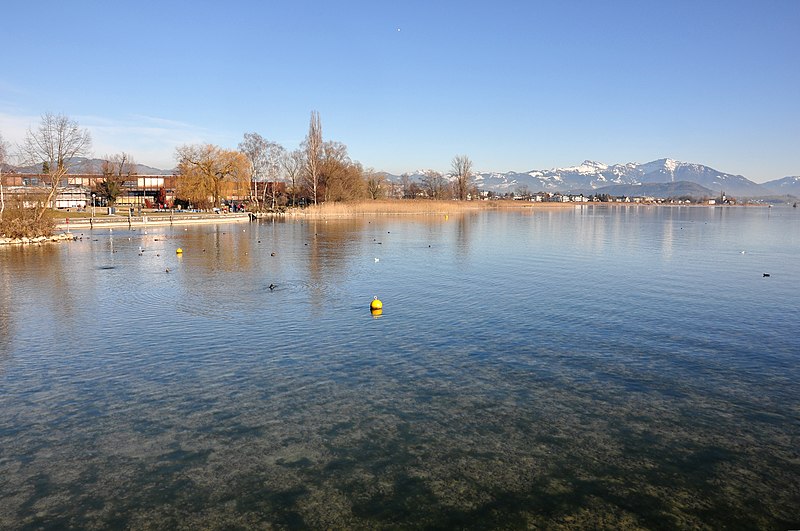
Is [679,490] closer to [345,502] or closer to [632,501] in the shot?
[632,501]

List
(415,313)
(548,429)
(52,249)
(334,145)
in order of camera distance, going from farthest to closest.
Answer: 1. (334,145)
2. (52,249)
3. (415,313)
4. (548,429)

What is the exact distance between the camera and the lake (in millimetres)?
6574

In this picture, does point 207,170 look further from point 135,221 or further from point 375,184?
point 375,184

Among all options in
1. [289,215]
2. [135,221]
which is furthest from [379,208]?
[135,221]

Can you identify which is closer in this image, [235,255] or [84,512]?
[84,512]

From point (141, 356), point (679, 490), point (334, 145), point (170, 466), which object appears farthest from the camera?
point (334, 145)

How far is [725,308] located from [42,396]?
64.7ft

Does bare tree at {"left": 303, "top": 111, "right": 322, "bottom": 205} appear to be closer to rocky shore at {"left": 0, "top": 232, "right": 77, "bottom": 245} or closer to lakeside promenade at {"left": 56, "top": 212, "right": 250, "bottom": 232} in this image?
lakeside promenade at {"left": 56, "top": 212, "right": 250, "bottom": 232}

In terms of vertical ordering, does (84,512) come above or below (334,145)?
below

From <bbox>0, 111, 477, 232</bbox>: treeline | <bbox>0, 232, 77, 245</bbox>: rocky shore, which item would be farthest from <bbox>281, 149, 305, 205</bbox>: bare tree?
<bbox>0, 232, 77, 245</bbox>: rocky shore

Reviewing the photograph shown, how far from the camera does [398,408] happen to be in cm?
956

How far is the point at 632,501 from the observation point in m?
6.64

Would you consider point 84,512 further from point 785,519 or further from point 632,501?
point 785,519

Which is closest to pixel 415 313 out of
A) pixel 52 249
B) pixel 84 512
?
pixel 84 512
